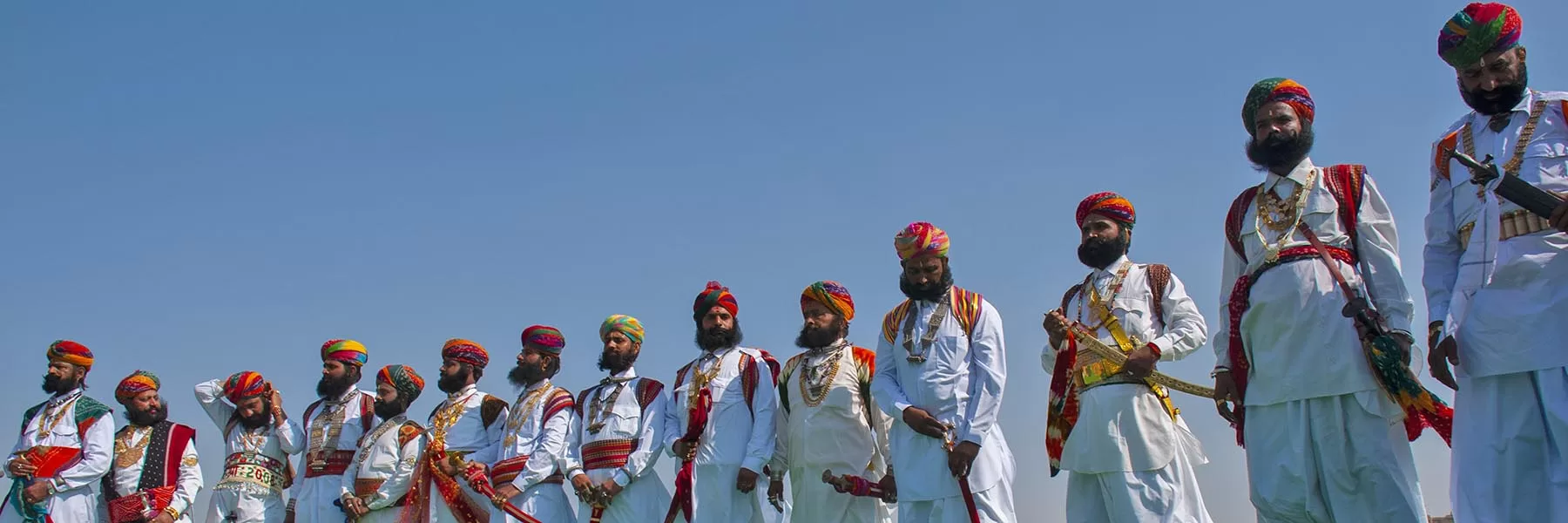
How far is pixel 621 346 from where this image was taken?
28.8 ft

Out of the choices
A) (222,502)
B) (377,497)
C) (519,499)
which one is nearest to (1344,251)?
(519,499)

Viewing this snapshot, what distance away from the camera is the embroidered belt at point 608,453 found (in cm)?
823

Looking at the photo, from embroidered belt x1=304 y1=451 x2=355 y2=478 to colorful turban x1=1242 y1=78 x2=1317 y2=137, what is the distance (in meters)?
7.25

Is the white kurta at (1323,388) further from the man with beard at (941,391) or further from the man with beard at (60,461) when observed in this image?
the man with beard at (60,461)

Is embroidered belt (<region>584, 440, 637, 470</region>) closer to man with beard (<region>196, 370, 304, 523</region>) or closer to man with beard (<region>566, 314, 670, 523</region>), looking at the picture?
man with beard (<region>566, 314, 670, 523</region>)

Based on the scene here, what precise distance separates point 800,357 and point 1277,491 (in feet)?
11.5

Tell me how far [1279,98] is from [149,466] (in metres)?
9.19

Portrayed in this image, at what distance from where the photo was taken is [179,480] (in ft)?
33.8

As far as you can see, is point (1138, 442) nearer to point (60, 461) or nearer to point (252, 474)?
point (252, 474)

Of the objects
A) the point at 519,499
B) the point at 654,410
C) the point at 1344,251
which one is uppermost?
the point at 1344,251

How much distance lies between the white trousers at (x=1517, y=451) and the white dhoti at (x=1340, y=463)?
290 mm

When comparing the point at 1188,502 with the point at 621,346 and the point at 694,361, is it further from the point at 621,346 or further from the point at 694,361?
the point at 621,346

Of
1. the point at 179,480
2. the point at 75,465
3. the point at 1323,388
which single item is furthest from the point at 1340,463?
the point at 75,465

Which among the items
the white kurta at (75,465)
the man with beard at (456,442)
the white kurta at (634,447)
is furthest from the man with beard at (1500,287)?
the white kurta at (75,465)
